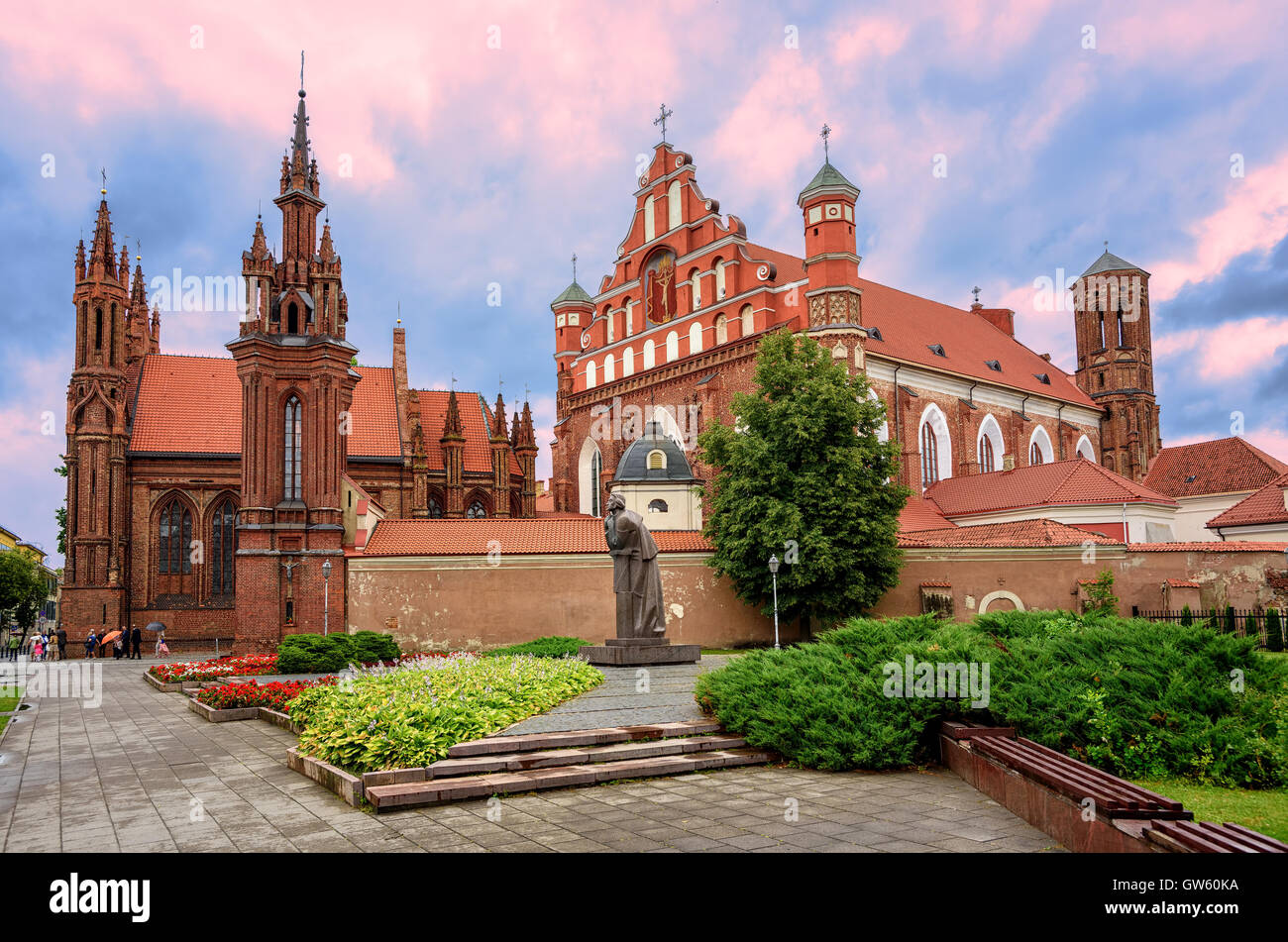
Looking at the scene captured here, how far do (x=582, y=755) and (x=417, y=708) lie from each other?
1.86 meters

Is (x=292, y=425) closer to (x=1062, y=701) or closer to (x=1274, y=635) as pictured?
(x=1062, y=701)

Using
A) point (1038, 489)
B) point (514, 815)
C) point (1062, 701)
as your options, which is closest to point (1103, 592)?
point (1038, 489)

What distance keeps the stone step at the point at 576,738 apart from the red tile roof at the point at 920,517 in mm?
25585

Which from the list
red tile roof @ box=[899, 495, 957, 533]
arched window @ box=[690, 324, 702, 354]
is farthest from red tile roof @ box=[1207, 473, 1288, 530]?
arched window @ box=[690, 324, 702, 354]

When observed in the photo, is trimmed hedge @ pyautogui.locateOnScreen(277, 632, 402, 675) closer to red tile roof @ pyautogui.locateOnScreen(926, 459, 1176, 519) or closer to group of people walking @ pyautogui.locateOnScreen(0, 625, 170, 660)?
group of people walking @ pyautogui.locateOnScreen(0, 625, 170, 660)

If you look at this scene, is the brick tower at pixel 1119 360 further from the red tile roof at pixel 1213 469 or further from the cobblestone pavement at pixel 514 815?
the cobblestone pavement at pixel 514 815

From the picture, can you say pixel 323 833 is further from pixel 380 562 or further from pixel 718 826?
pixel 380 562

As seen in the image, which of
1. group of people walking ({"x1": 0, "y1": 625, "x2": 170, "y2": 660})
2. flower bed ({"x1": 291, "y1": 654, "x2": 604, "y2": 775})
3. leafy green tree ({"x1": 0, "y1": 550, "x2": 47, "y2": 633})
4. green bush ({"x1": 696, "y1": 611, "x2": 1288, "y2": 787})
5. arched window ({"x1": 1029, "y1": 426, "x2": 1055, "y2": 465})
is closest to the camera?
green bush ({"x1": 696, "y1": 611, "x2": 1288, "y2": 787})

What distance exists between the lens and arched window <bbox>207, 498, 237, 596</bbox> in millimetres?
38688

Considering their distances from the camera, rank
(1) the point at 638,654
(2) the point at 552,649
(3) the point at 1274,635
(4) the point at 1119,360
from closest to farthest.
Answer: (1) the point at 638,654 < (2) the point at 552,649 < (3) the point at 1274,635 < (4) the point at 1119,360

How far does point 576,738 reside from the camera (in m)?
9.89

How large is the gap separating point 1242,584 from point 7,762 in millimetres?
30786

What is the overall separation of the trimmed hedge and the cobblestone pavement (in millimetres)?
10771
